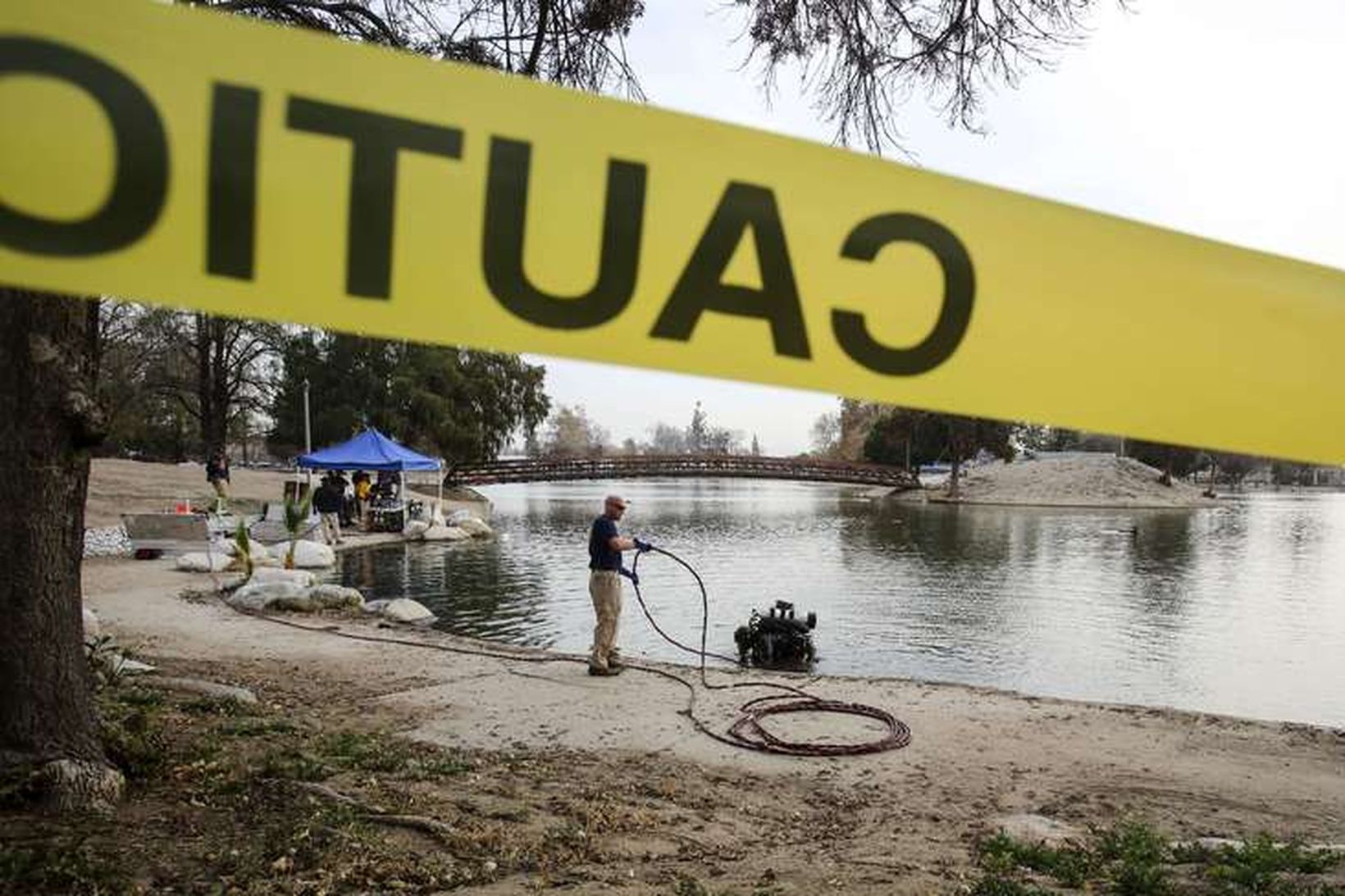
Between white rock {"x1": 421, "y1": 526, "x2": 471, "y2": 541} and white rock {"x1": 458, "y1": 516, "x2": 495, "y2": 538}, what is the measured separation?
695 mm

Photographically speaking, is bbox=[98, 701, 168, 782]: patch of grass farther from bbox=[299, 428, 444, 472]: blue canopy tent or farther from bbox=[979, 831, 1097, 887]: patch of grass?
bbox=[299, 428, 444, 472]: blue canopy tent

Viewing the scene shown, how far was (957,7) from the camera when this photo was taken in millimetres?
5844

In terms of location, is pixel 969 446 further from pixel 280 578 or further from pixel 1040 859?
pixel 1040 859

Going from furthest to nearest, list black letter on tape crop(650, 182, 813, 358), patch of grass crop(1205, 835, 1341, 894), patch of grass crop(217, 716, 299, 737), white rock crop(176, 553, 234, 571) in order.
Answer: white rock crop(176, 553, 234, 571) < patch of grass crop(217, 716, 299, 737) < patch of grass crop(1205, 835, 1341, 894) < black letter on tape crop(650, 182, 813, 358)

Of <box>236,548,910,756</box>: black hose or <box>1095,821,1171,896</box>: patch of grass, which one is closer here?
<box>1095,821,1171,896</box>: patch of grass

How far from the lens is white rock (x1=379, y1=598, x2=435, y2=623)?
41.9 ft

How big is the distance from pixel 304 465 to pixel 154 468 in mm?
17852

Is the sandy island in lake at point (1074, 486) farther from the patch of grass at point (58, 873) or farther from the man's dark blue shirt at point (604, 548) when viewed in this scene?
the patch of grass at point (58, 873)

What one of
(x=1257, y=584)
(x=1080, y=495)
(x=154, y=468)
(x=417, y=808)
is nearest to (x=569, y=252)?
(x=417, y=808)

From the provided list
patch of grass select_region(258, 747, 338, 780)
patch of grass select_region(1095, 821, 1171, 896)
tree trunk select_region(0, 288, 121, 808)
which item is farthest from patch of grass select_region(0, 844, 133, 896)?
patch of grass select_region(1095, 821, 1171, 896)

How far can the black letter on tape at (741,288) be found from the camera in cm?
167

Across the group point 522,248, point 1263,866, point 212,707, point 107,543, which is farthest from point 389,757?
point 107,543

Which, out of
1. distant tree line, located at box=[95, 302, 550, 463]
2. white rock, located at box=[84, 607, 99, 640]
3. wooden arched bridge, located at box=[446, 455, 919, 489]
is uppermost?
distant tree line, located at box=[95, 302, 550, 463]

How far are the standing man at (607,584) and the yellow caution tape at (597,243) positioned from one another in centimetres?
707
